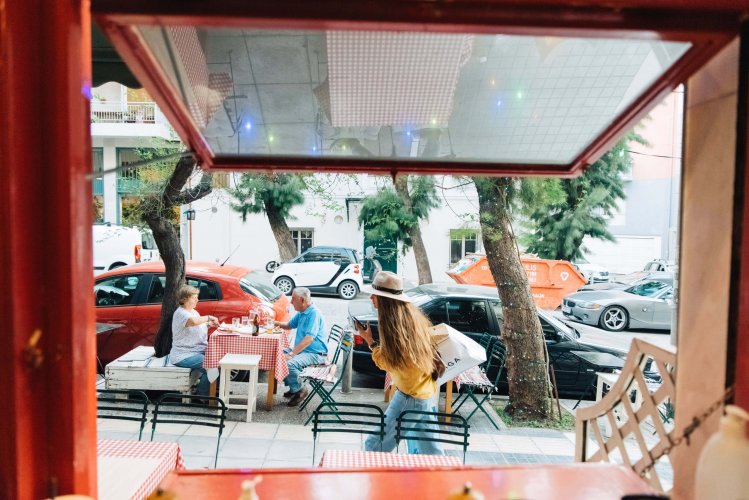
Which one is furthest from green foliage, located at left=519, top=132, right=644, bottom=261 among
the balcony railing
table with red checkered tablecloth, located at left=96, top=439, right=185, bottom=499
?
the balcony railing

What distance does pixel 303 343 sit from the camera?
6859 millimetres

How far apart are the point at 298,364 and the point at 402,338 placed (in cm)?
319

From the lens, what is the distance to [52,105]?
139 cm

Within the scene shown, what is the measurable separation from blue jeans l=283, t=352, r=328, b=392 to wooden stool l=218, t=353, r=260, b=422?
1.99 feet

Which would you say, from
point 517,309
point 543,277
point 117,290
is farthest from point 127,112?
point 517,309

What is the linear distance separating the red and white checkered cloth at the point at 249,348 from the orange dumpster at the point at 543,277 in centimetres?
896

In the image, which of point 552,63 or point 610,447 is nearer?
point 552,63

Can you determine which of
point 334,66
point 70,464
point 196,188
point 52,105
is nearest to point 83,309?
point 70,464

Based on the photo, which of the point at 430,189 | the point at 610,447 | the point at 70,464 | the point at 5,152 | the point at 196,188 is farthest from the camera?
the point at 430,189

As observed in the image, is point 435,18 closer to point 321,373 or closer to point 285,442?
point 285,442

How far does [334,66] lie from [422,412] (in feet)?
9.48

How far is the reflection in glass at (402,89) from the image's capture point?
5.82ft

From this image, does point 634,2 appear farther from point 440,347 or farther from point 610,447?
point 440,347

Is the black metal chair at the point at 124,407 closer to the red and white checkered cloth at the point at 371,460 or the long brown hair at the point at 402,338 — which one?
the red and white checkered cloth at the point at 371,460
